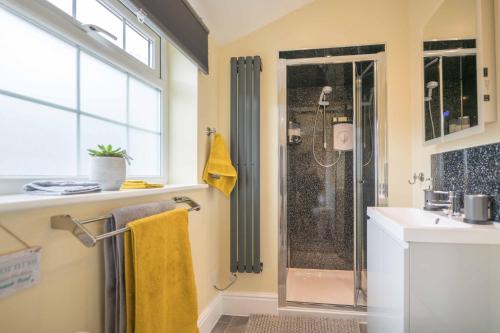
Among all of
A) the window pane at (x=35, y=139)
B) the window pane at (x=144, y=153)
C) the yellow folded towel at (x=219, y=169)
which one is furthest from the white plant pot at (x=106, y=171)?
the yellow folded towel at (x=219, y=169)

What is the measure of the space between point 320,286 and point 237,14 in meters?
2.33

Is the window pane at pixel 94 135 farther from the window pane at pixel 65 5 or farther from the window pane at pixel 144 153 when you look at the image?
the window pane at pixel 65 5

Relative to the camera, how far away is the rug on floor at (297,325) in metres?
1.84

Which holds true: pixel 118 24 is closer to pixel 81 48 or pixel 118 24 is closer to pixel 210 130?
pixel 81 48

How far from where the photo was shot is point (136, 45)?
1456 millimetres

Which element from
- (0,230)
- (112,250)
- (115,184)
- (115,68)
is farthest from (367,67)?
(0,230)

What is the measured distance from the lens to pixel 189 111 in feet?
5.59

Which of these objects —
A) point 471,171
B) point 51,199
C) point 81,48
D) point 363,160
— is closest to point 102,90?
point 81,48

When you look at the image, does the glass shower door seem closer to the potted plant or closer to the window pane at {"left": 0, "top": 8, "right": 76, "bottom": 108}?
the potted plant

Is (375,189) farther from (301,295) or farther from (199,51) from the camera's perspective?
(199,51)

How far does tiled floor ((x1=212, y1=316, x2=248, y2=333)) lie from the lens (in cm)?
188

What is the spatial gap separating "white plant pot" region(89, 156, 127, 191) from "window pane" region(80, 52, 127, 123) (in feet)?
0.88

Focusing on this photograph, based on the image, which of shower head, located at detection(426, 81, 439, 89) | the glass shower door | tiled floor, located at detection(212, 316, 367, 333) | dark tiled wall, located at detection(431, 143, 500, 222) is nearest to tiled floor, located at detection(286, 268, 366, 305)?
the glass shower door

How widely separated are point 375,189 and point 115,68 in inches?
74.6
